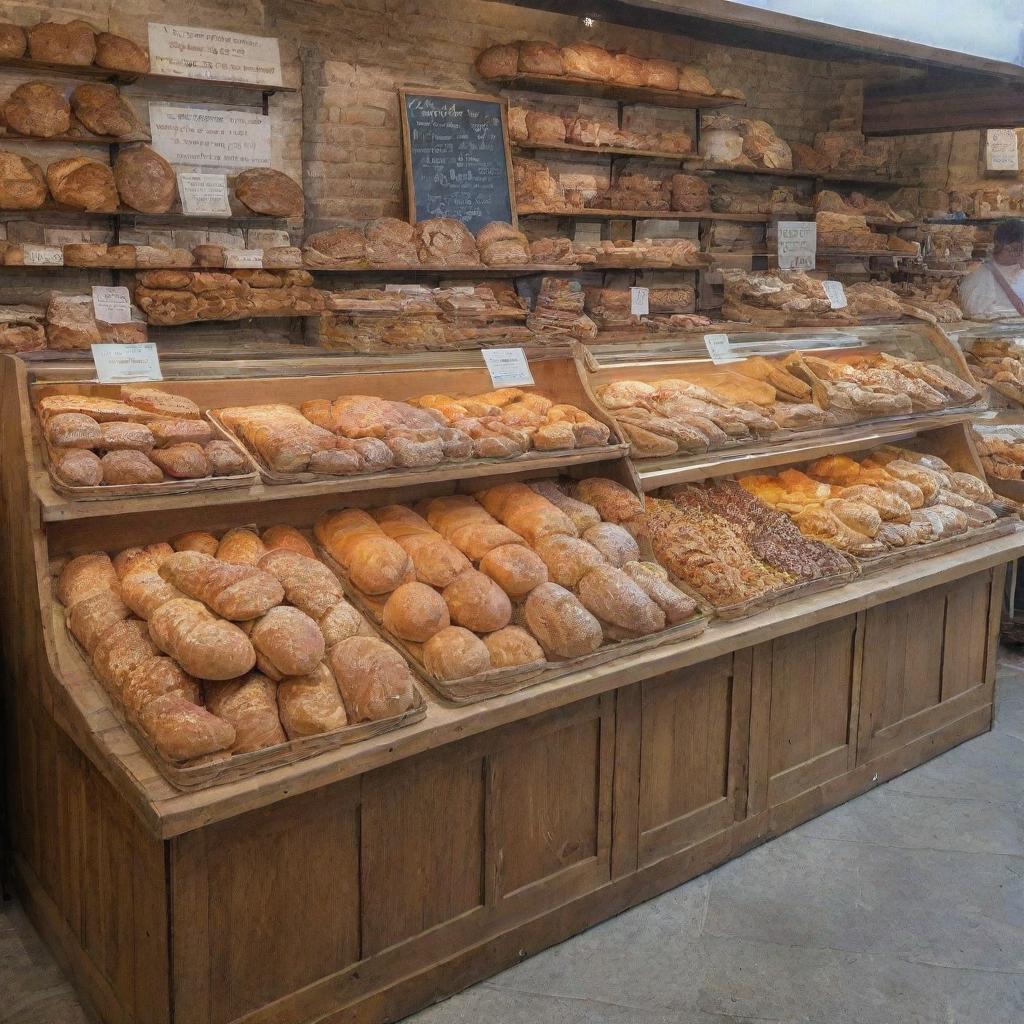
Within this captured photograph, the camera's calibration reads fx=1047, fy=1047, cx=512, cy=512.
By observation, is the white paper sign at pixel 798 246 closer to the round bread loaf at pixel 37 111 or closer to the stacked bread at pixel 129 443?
the round bread loaf at pixel 37 111

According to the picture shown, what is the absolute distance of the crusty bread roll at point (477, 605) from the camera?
265 centimetres

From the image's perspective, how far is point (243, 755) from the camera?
6.94 ft

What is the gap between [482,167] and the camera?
6.39 meters

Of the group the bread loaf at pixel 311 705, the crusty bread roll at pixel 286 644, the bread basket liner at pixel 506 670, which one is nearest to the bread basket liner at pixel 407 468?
the bread basket liner at pixel 506 670

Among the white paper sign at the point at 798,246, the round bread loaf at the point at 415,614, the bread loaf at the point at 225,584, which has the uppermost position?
the white paper sign at the point at 798,246

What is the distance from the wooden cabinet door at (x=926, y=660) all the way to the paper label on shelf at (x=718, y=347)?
106 cm

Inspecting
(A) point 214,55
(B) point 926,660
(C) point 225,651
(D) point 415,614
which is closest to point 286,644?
(C) point 225,651

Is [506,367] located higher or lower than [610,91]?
lower

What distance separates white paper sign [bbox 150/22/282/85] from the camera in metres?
5.28

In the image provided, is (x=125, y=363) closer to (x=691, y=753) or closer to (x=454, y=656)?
(x=454, y=656)

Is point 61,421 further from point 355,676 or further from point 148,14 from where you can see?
point 148,14

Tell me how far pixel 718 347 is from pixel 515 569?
152 centimetres

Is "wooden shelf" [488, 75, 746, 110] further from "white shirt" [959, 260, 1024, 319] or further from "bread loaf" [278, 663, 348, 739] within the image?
"bread loaf" [278, 663, 348, 739]

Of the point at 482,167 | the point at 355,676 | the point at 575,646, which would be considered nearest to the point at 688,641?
the point at 575,646
